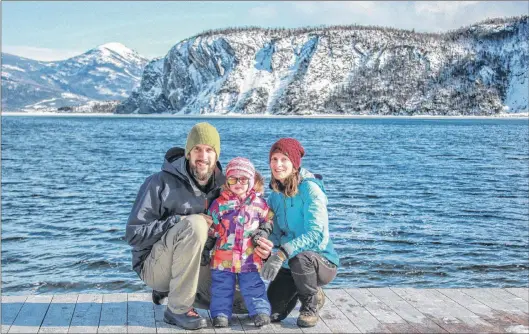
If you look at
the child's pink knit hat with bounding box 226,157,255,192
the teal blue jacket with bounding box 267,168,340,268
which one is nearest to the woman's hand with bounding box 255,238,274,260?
the teal blue jacket with bounding box 267,168,340,268

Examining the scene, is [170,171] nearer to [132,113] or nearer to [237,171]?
[237,171]

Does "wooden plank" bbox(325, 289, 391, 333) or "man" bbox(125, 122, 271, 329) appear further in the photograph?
"wooden plank" bbox(325, 289, 391, 333)

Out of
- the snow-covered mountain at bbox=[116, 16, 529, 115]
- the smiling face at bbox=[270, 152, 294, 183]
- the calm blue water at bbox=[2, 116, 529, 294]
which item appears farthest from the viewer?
the snow-covered mountain at bbox=[116, 16, 529, 115]

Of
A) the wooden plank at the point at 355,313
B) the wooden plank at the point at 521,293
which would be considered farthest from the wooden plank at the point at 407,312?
the wooden plank at the point at 521,293

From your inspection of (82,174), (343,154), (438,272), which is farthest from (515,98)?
(438,272)

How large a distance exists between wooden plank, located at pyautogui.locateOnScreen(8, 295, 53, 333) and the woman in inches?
83.1

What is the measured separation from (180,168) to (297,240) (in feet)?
3.97

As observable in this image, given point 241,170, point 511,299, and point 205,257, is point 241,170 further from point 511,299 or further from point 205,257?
point 511,299

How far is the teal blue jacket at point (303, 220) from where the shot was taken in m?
5.46

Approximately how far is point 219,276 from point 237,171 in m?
0.95

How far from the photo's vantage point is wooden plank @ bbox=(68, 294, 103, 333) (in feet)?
17.7

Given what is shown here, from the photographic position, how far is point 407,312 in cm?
588

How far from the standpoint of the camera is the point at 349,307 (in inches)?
239

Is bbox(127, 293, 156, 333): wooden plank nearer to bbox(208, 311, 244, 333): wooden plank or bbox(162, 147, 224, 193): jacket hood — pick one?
bbox(208, 311, 244, 333): wooden plank
